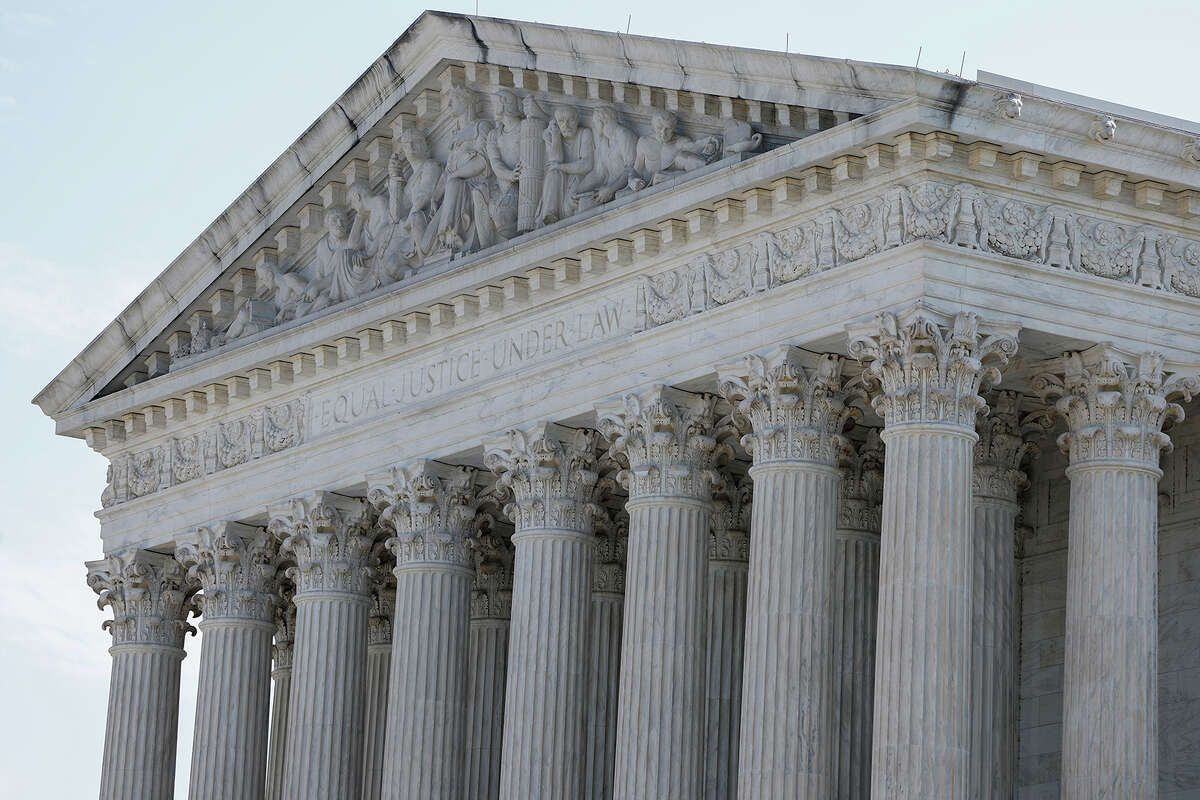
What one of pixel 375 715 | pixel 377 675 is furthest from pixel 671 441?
pixel 377 675

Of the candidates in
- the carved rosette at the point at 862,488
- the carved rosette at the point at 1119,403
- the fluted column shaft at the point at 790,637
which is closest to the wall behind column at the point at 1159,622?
the carved rosette at the point at 862,488

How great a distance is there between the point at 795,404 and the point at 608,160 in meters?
6.44

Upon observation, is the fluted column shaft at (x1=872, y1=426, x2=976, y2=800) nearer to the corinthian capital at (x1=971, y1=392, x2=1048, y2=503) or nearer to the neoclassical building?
the neoclassical building

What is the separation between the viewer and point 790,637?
42.8 metres

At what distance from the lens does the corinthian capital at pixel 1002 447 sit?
1807 inches

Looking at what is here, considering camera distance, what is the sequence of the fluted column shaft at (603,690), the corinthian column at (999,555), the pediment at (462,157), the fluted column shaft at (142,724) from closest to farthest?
the pediment at (462,157) < the corinthian column at (999,555) < the fluted column shaft at (603,690) < the fluted column shaft at (142,724)

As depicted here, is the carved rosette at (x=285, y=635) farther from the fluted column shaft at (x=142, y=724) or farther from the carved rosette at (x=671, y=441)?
the carved rosette at (x=671, y=441)

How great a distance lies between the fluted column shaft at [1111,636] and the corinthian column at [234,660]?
18.3 meters

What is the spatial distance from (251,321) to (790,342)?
15058 mm

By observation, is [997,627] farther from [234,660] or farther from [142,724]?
[142,724]

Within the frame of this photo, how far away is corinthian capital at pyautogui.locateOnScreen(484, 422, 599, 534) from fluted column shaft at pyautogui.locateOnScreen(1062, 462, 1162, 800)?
8968mm

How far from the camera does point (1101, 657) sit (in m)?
41.7

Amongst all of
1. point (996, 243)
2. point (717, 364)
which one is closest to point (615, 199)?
point (717, 364)

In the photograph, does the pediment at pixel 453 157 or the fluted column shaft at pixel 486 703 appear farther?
the fluted column shaft at pixel 486 703
